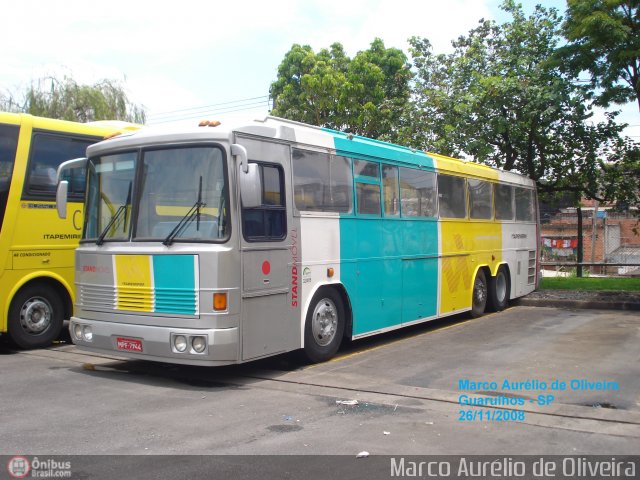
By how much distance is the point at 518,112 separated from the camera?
16.9 metres

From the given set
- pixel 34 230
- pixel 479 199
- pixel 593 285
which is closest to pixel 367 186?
pixel 479 199

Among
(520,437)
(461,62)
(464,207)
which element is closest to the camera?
(520,437)

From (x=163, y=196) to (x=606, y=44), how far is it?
10.8 m

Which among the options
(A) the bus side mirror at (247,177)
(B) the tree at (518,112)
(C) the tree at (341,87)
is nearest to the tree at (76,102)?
(C) the tree at (341,87)

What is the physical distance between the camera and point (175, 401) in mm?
6805

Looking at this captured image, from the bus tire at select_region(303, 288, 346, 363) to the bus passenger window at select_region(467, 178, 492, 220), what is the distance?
5214 mm

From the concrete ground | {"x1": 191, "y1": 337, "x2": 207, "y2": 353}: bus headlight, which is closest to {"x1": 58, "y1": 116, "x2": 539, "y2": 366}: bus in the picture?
{"x1": 191, "y1": 337, "x2": 207, "y2": 353}: bus headlight

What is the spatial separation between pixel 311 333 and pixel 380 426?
2774 millimetres

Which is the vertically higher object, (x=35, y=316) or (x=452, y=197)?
(x=452, y=197)

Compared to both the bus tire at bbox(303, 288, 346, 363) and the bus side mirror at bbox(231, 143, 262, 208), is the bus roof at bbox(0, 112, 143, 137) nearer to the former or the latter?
the bus side mirror at bbox(231, 143, 262, 208)

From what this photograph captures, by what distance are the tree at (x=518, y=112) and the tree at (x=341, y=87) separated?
3.82m

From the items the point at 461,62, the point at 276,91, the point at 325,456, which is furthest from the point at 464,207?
the point at 276,91

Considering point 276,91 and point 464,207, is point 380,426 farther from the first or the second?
point 276,91

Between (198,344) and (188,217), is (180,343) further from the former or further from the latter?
(188,217)
